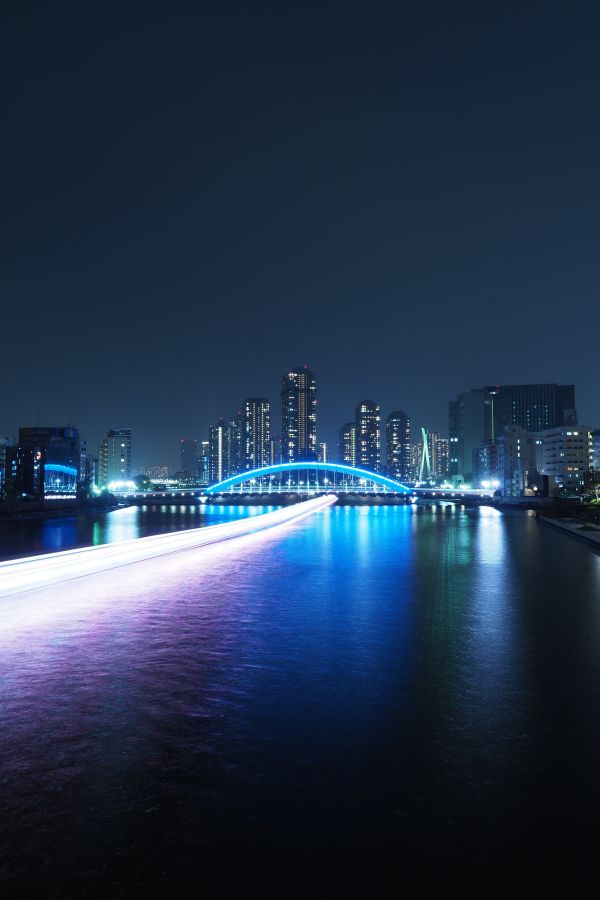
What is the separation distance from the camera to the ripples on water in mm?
4000

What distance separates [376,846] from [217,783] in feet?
4.58

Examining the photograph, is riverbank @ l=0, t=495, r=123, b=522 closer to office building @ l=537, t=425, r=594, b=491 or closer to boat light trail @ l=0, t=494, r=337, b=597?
boat light trail @ l=0, t=494, r=337, b=597

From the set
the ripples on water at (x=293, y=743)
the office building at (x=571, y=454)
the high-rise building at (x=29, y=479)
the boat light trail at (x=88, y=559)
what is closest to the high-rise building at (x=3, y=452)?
the high-rise building at (x=29, y=479)

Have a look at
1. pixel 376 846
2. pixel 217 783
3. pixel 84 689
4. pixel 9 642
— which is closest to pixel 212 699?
pixel 84 689

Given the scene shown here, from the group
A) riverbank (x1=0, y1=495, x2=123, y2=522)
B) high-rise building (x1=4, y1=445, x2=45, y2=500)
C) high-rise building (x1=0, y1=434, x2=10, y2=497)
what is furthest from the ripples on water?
high-rise building (x1=0, y1=434, x2=10, y2=497)

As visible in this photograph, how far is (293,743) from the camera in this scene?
572 centimetres

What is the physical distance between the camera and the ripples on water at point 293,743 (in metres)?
4.00

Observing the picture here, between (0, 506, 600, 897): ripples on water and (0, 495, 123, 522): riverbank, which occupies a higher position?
(0, 495, 123, 522): riverbank

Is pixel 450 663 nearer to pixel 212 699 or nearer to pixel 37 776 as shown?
pixel 212 699

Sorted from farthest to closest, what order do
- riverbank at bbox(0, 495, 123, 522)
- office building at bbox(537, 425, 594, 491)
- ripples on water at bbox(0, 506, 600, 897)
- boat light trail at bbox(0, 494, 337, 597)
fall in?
office building at bbox(537, 425, 594, 491) → riverbank at bbox(0, 495, 123, 522) → boat light trail at bbox(0, 494, 337, 597) → ripples on water at bbox(0, 506, 600, 897)

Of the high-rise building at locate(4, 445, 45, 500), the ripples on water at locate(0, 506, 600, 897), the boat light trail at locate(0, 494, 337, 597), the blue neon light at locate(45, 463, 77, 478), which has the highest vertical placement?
the blue neon light at locate(45, 463, 77, 478)

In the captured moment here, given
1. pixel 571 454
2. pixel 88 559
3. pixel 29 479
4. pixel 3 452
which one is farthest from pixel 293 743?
pixel 3 452

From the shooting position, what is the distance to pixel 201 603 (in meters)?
13.4

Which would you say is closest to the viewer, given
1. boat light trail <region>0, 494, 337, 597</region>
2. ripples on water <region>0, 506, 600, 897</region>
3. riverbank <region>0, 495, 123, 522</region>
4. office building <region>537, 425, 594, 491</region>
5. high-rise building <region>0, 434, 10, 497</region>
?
ripples on water <region>0, 506, 600, 897</region>
